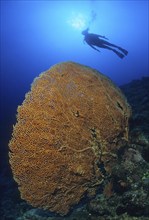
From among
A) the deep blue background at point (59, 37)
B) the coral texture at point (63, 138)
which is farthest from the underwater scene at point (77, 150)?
the deep blue background at point (59, 37)

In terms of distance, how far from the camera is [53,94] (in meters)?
5.06

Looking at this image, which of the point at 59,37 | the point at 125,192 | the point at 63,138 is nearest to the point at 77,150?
the point at 63,138

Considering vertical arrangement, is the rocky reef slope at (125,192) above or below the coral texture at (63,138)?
below

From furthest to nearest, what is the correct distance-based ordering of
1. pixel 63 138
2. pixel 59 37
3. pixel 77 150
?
pixel 59 37, pixel 77 150, pixel 63 138

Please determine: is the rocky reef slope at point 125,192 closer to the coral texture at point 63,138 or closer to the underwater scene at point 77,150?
the underwater scene at point 77,150

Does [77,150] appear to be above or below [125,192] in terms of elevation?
above

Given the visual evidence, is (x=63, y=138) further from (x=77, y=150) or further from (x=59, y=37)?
(x=59, y=37)

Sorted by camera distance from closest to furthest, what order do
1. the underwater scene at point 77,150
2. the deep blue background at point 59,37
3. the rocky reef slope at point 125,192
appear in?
the rocky reef slope at point 125,192, the underwater scene at point 77,150, the deep blue background at point 59,37

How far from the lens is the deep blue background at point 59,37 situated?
1908 inches

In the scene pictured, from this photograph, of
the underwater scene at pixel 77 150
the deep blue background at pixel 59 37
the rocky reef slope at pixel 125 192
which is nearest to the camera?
the rocky reef slope at pixel 125 192

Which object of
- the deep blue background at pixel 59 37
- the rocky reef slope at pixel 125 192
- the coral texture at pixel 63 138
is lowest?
the rocky reef slope at pixel 125 192

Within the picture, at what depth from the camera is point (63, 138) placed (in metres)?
5.04

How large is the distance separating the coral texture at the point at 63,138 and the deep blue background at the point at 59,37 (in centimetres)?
975

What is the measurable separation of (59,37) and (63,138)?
105526 mm
